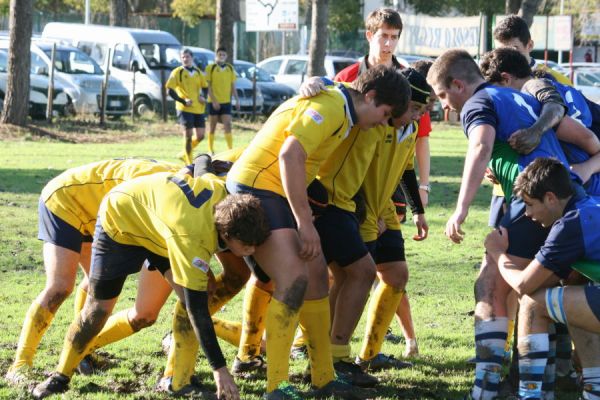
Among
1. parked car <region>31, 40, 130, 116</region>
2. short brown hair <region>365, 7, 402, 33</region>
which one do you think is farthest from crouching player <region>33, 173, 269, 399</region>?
parked car <region>31, 40, 130, 116</region>

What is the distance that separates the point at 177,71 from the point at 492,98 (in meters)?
14.7

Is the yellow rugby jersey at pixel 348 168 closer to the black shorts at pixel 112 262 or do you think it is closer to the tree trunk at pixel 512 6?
the black shorts at pixel 112 262

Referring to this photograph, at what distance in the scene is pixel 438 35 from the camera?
39312mm

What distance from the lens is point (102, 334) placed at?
6.02 m

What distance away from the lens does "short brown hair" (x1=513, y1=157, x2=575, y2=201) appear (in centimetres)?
508

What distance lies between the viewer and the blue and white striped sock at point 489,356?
216 inches

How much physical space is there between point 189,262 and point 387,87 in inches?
55.4

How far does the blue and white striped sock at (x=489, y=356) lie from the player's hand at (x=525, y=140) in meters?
0.90

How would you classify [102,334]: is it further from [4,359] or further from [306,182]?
[306,182]

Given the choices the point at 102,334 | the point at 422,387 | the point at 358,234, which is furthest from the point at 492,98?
the point at 102,334

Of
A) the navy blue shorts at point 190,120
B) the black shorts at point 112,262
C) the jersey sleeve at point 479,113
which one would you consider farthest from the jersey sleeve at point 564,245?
the navy blue shorts at point 190,120

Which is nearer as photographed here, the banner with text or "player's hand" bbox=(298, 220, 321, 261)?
"player's hand" bbox=(298, 220, 321, 261)

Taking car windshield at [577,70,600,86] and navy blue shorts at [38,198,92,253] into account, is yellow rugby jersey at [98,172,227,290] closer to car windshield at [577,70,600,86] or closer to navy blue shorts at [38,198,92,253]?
navy blue shorts at [38,198,92,253]

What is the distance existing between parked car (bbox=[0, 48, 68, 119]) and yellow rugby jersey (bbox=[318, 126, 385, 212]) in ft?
67.6
